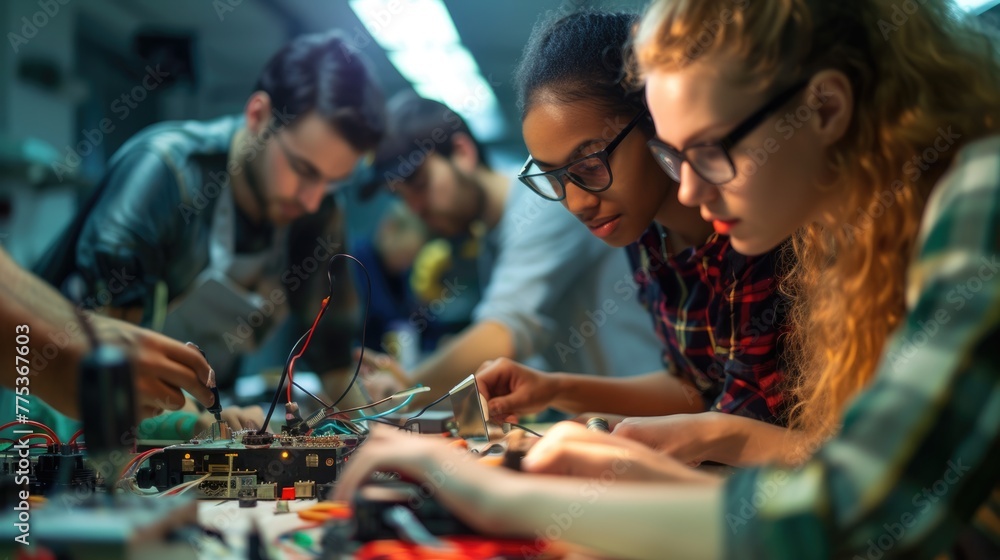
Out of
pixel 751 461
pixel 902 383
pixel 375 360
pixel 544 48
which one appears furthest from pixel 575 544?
pixel 375 360

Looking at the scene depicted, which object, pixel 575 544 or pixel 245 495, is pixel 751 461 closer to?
pixel 575 544

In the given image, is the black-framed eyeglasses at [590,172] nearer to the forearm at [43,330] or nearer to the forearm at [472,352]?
the forearm at [43,330]

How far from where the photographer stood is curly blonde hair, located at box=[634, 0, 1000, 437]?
0.82 metres

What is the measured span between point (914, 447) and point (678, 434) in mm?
590

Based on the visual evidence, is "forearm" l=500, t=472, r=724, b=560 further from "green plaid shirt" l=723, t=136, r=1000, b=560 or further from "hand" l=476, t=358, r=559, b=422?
"hand" l=476, t=358, r=559, b=422

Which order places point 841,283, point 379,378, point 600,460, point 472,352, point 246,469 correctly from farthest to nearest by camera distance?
point 472,352, point 379,378, point 246,469, point 841,283, point 600,460

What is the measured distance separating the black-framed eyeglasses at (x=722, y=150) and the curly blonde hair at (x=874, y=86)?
0.02m

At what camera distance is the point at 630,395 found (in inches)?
66.5

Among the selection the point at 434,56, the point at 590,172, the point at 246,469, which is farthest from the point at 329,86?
the point at 246,469

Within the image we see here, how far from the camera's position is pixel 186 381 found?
123 centimetres

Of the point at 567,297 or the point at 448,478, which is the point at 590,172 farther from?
the point at 567,297

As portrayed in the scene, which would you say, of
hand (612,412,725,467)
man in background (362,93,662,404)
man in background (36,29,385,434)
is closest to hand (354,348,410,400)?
man in background (362,93,662,404)

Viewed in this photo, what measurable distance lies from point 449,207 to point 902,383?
3735 millimetres

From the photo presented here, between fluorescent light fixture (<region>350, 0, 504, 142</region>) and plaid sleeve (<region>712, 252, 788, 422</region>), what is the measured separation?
265 cm
